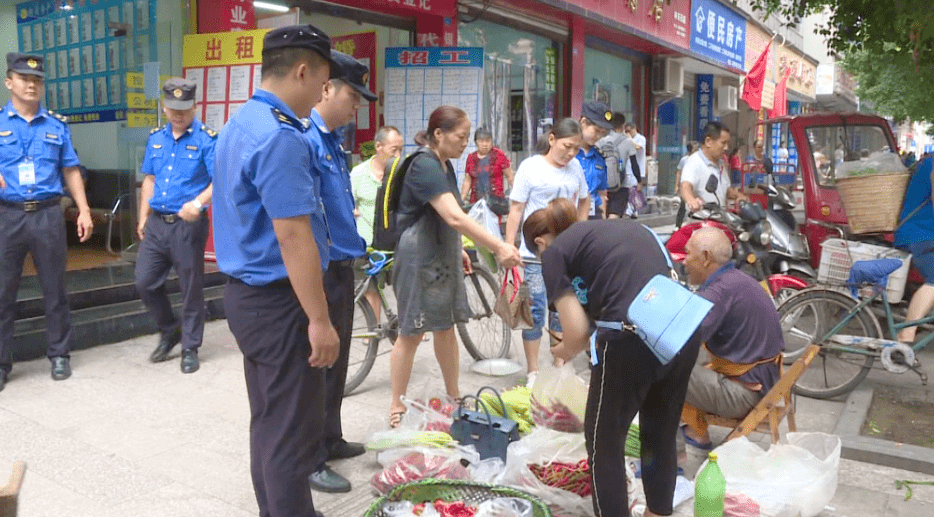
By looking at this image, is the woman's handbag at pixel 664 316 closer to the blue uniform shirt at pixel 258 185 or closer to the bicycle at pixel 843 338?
the blue uniform shirt at pixel 258 185

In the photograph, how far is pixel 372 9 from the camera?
9906 millimetres

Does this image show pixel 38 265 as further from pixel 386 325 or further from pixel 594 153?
pixel 594 153

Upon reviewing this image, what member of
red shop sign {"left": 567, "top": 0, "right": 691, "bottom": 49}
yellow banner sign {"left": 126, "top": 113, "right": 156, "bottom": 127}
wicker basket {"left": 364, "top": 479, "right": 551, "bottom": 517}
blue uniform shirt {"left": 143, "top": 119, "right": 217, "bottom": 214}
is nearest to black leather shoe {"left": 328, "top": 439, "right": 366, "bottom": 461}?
wicker basket {"left": 364, "top": 479, "right": 551, "bottom": 517}

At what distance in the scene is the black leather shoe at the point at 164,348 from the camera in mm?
5973

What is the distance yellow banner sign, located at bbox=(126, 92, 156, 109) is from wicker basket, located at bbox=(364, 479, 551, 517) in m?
5.98

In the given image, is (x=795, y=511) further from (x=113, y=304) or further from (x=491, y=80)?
(x=491, y=80)

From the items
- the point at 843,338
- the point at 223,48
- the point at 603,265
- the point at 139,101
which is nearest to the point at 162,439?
the point at 603,265

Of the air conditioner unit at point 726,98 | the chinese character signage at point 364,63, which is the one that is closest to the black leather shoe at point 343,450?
the chinese character signage at point 364,63

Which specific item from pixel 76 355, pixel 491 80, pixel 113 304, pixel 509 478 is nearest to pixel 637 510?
pixel 509 478

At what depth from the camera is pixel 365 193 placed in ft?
20.5

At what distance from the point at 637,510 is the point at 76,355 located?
4.52 m

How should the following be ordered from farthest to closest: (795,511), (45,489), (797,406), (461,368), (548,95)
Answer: (548,95) → (461,368) → (797,406) → (45,489) → (795,511)

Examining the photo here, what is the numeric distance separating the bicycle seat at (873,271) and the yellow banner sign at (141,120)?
6.44 metres

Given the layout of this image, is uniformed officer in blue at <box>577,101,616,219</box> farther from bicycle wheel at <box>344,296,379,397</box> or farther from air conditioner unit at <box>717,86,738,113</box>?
air conditioner unit at <box>717,86,738,113</box>
